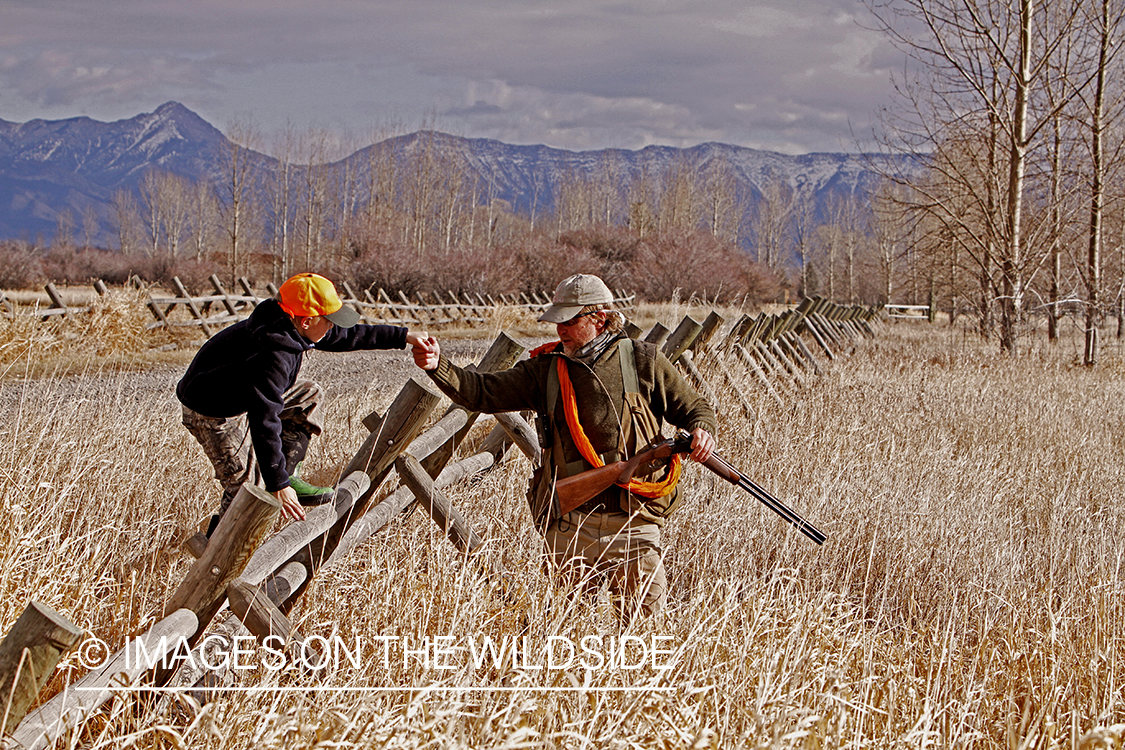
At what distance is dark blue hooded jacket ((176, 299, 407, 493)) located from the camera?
9.74 ft

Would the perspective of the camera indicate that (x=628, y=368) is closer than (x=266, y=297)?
Yes

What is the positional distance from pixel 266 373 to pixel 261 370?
0.8 inches

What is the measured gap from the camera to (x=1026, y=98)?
1305cm

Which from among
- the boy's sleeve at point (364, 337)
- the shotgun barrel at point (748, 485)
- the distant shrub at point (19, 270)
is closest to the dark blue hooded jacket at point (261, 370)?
the boy's sleeve at point (364, 337)

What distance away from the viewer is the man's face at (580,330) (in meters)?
3.12

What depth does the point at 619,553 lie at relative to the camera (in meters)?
3.20

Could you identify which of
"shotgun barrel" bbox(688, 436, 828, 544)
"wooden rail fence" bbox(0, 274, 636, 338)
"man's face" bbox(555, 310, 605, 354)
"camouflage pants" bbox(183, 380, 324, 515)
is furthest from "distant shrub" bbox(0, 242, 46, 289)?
"shotgun barrel" bbox(688, 436, 828, 544)

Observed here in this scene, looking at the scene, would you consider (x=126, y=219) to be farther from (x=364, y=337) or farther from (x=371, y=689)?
(x=371, y=689)

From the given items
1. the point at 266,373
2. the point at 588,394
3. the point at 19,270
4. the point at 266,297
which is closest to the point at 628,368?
the point at 588,394

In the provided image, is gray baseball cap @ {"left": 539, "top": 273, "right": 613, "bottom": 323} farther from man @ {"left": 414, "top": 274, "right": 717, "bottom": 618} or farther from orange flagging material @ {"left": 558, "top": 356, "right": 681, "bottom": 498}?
orange flagging material @ {"left": 558, "top": 356, "right": 681, "bottom": 498}

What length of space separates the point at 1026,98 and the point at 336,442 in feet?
41.1

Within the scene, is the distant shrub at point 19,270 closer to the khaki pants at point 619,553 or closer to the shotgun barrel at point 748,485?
the khaki pants at point 619,553

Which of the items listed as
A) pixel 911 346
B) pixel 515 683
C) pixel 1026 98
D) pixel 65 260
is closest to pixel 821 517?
pixel 515 683

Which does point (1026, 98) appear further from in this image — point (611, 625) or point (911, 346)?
point (611, 625)
